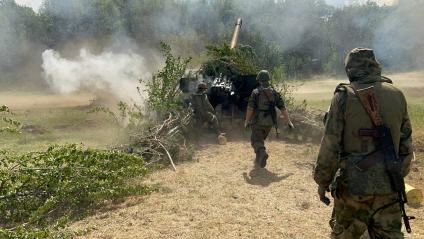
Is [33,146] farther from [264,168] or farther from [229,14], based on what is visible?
[229,14]

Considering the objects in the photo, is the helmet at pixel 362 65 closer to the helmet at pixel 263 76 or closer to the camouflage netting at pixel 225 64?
the helmet at pixel 263 76

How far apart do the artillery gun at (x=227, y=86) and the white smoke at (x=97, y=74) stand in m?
4.26

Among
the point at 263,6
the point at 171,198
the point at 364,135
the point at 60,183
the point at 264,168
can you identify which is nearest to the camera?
the point at 364,135

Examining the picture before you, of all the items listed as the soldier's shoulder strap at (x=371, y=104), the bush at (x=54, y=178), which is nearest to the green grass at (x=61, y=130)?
the bush at (x=54, y=178)

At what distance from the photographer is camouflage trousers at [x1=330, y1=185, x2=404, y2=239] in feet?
9.61

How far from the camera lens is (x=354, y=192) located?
2.93 metres

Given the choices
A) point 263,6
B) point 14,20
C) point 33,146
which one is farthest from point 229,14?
point 33,146

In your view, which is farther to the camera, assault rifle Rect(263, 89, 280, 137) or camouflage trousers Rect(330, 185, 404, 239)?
assault rifle Rect(263, 89, 280, 137)

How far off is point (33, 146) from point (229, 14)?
65.6ft

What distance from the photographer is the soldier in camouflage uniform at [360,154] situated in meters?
2.89

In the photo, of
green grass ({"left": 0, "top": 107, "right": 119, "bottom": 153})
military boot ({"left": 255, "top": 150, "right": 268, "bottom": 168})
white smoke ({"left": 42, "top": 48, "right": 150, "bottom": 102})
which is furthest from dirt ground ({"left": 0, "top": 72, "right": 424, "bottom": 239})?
white smoke ({"left": 42, "top": 48, "right": 150, "bottom": 102})

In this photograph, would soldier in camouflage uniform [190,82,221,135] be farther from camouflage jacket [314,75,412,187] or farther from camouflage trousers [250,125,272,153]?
camouflage jacket [314,75,412,187]

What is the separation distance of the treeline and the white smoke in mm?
2250

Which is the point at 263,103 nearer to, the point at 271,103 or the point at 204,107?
the point at 271,103
